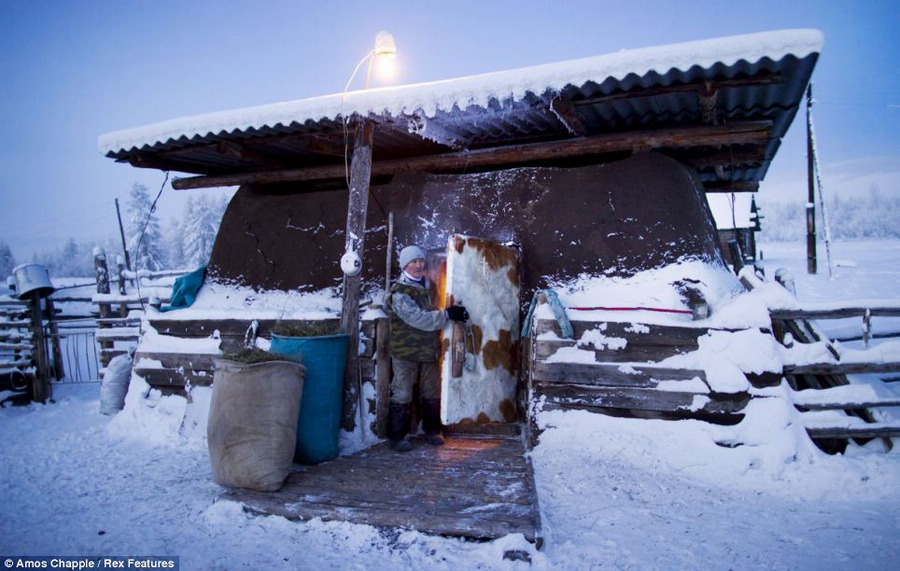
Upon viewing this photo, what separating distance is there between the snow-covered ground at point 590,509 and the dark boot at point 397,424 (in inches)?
49.4

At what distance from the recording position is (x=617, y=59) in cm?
423

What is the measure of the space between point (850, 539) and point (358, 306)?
4274mm

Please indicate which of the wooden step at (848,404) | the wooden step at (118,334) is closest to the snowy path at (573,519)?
the wooden step at (848,404)

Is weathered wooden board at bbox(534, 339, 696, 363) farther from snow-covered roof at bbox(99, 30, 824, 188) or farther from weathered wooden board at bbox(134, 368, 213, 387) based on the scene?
weathered wooden board at bbox(134, 368, 213, 387)

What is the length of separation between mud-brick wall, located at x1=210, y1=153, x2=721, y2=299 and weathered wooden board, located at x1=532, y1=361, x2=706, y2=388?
1211mm

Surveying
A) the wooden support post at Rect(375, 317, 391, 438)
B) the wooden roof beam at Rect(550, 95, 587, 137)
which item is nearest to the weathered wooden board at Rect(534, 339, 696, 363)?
the wooden support post at Rect(375, 317, 391, 438)

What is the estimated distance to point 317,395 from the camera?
15.7 ft

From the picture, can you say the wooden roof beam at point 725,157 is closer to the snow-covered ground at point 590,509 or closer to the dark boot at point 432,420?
the snow-covered ground at point 590,509

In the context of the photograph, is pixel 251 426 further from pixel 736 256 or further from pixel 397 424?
pixel 736 256

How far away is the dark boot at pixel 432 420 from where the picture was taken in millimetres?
5215

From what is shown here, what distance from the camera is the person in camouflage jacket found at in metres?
4.92

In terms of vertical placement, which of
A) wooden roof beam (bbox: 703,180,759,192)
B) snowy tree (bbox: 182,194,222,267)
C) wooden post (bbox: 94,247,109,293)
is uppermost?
snowy tree (bbox: 182,194,222,267)

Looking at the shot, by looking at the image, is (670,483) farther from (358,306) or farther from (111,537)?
(111,537)

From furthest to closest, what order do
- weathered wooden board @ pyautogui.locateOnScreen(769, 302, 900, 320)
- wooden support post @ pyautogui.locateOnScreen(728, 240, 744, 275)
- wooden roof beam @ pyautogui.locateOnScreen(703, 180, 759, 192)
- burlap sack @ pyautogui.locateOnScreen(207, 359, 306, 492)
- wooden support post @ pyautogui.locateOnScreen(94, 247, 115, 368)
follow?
wooden support post @ pyautogui.locateOnScreen(728, 240, 744, 275) → wooden support post @ pyautogui.locateOnScreen(94, 247, 115, 368) → wooden roof beam @ pyautogui.locateOnScreen(703, 180, 759, 192) → weathered wooden board @ pyautogui.locateOnScreen(769, 302, 900, 320) → burlap sack @ pyautogui.locateOnScreen(207, 359, 306, 492)
